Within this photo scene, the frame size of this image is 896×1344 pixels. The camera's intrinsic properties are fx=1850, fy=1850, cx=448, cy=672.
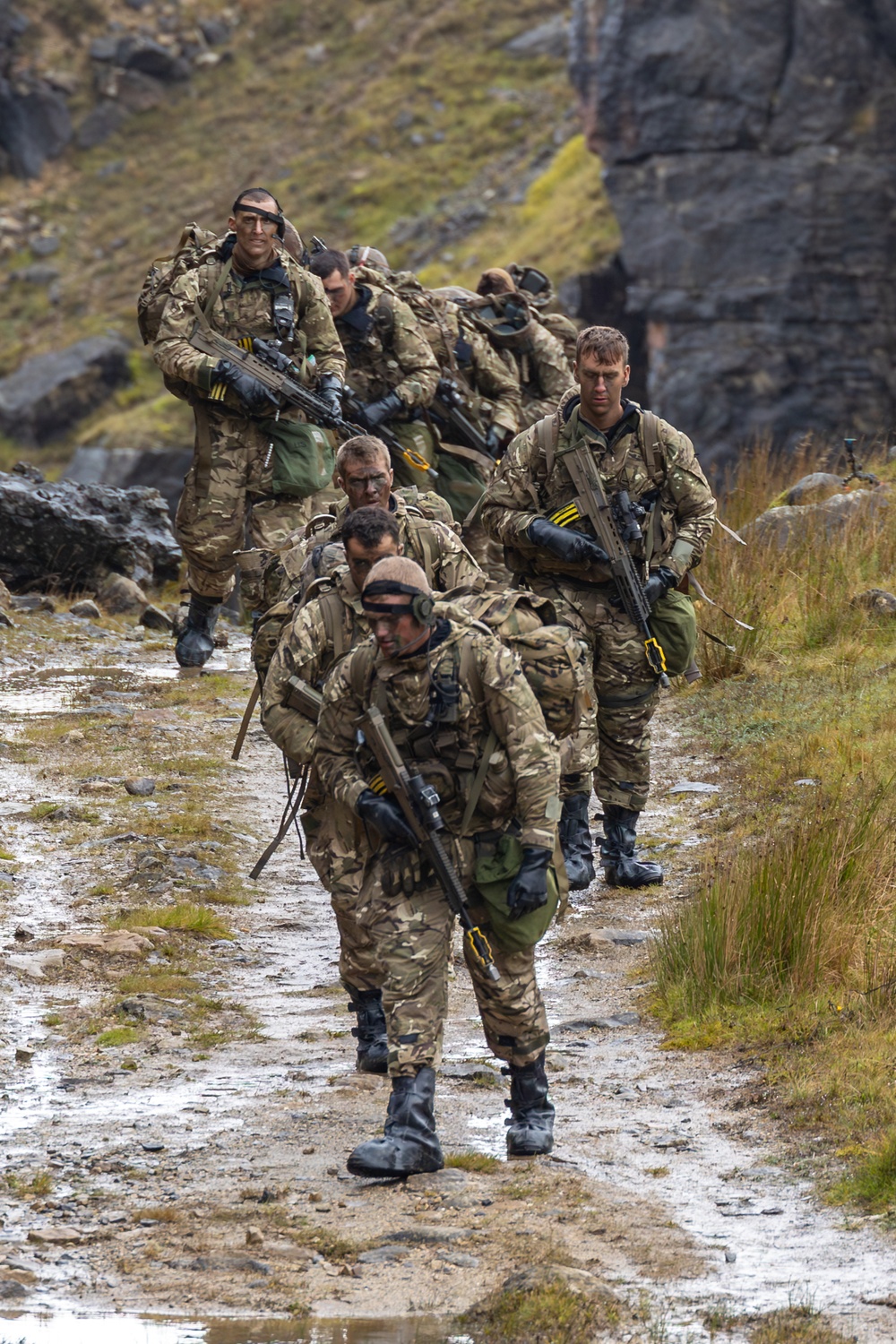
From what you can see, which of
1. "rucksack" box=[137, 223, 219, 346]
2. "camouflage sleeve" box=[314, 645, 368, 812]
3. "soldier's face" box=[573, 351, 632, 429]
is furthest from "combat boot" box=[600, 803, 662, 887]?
"rucksack" box=[137, 223, 219, 346]

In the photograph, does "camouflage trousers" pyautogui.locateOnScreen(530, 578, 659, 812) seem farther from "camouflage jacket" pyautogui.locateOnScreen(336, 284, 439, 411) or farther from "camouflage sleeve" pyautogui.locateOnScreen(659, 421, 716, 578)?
"camouflage jacket" pyautogui.locateOnScreen(336, 284, 439, 411)

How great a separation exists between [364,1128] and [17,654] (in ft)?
24.1

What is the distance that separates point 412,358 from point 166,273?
1384mm

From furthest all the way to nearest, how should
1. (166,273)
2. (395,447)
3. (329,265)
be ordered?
1. (395,447)
2. (329,265)
3. (166,273)

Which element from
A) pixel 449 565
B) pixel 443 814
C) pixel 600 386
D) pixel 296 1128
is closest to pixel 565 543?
pixel 600 386

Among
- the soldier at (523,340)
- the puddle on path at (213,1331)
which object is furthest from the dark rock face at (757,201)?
the puddle on path at (213,1331)

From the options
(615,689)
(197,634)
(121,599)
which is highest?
(615,689)

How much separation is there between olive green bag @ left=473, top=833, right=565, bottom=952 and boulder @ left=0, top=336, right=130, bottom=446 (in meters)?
32.4

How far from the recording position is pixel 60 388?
3609 cm

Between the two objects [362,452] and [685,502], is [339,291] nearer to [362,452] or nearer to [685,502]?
[685,502]

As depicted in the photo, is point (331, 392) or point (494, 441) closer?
point (331, 392)

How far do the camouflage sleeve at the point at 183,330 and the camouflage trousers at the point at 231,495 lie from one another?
0.36 metres

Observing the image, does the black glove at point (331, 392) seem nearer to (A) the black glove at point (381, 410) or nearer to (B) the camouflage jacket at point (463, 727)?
(A) the black glove at point (381, 410)

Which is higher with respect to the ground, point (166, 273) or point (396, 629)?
point (166, 273)
